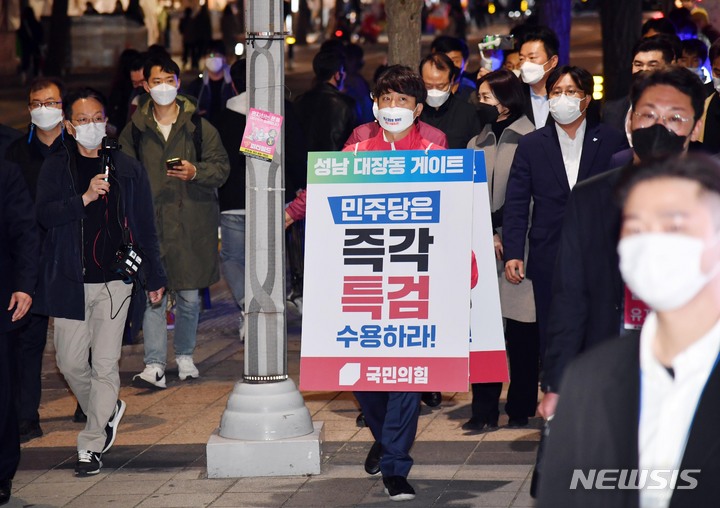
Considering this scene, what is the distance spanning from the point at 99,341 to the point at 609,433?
4.82 m

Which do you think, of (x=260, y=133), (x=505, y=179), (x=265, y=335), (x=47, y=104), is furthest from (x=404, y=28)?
(x=265, y=335)

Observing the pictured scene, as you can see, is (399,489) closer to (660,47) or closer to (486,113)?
(486,113)

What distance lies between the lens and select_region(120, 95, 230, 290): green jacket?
9.27 m

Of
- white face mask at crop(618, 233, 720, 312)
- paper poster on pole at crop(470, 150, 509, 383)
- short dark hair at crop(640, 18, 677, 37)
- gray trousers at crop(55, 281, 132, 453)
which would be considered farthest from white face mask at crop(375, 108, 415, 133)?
short dark hair at crop(640, 18, 677, 37)

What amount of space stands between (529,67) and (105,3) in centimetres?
5016

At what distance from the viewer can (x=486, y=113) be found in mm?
8914

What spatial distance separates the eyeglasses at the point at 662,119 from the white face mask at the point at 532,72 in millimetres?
4442

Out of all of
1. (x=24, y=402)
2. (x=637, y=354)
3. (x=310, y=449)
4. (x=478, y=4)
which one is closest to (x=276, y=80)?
(x=310, y=449)

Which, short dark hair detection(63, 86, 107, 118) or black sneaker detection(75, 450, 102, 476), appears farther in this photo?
short dark hair detection(63, 86, 107, 118)

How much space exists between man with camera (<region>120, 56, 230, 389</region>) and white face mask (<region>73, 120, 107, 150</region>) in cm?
155

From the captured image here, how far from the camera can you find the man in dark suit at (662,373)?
297cm

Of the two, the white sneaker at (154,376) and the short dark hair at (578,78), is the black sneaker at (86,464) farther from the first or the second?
the short dark hair at (578,78)

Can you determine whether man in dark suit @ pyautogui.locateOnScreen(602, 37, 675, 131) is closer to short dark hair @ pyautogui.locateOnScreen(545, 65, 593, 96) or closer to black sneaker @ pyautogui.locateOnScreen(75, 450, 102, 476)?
short dark hair @ pyautogui.locateOnScreen(545, 65, 593, 96)

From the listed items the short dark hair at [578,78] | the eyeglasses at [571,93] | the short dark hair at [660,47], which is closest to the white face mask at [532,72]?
the short dark hair at [660,47]
